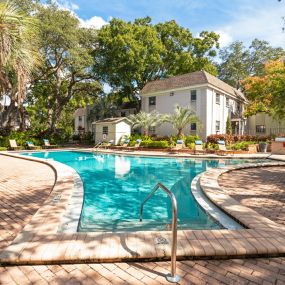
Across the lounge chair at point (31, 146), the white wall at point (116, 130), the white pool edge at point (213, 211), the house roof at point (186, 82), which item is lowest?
the white pool edge at point (213, 211)

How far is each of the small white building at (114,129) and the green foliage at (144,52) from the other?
21.5ft

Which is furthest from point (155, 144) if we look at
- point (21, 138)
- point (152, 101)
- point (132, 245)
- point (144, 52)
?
point (132, 245)

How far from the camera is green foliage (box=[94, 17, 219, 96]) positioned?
2822 centimetres

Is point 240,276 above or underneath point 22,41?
underneath

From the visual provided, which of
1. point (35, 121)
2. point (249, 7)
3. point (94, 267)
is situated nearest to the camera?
point (94, 267)

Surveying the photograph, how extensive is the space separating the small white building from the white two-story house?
350 centimetres

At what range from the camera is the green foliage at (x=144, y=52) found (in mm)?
28219

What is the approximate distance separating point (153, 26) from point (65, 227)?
34.4 m

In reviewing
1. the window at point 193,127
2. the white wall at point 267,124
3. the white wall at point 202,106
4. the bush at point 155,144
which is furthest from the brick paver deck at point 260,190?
the white wall at point 267,124

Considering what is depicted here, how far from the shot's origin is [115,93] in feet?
114

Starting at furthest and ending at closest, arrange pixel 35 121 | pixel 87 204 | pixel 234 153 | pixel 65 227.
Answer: pixel 35 121, pixel 234 153, pixel 87 204, pixel 65 227

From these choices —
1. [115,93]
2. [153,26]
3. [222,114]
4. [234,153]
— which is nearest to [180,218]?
[234,153]

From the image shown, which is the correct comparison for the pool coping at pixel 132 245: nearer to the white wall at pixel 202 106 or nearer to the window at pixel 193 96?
the white wall at pixel 202 106

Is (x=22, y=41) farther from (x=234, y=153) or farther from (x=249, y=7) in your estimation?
(x=234, y=153)
